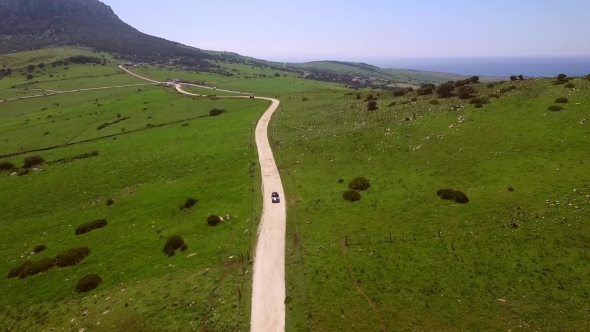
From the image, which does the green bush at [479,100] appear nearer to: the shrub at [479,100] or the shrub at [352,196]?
the shrub at [479,100]

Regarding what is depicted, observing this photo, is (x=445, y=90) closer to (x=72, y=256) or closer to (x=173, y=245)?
(x=173, y=245)

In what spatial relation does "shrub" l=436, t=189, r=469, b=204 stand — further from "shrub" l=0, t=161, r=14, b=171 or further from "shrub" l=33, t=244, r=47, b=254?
"shrub" l=0, t=161, r=14, b=171

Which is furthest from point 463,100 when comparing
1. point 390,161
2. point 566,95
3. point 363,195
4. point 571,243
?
point 571,243

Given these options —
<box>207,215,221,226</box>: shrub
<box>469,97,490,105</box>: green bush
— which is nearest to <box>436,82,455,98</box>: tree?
<box>469,97,490,105</box>: green bush

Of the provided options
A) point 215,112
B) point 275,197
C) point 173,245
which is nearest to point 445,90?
point 275,197

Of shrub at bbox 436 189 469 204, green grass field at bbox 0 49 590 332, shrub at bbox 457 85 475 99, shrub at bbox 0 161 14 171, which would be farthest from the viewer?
shrub at bbox 457 85 475 99
